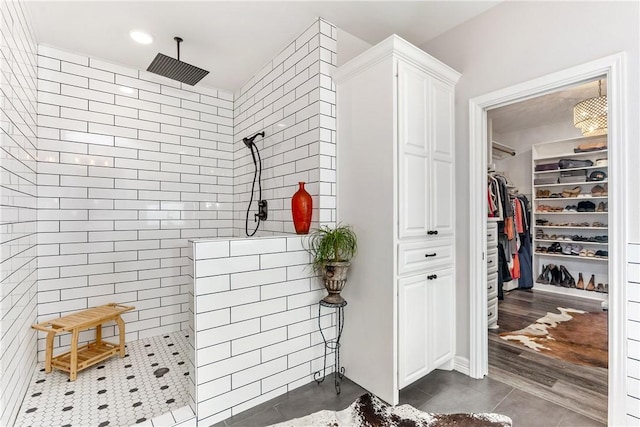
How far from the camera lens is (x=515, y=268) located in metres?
4.38

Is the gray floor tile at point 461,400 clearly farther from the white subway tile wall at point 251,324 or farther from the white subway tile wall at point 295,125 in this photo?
the white subway tile wall at point 295,125

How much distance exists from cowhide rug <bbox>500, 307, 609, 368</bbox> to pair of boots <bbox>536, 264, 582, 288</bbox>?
0.96 meters

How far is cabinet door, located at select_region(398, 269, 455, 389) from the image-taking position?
191 centimetres

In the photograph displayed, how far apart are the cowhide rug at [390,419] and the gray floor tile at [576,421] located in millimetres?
328

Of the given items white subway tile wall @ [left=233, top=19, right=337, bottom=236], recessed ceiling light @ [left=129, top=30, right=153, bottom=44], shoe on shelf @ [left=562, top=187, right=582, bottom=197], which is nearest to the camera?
white subway tile wall @ [left=233, top=19, right=337, bottom=236]

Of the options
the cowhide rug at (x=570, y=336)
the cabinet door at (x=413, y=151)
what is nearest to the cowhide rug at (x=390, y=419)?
the cabinet door at (x=413, y=151)

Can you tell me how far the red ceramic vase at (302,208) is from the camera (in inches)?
83.0

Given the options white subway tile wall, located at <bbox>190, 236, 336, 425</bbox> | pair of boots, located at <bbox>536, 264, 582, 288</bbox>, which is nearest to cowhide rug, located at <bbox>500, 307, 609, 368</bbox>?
pair of boots, located at <bbox>536, 264, 582, 288</bbox>

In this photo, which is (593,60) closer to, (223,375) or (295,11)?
(295,11)

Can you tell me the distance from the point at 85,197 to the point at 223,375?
200 cm

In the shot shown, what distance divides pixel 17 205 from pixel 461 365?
125 inches

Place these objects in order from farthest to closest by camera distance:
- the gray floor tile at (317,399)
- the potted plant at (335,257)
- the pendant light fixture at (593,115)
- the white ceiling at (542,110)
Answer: the white ceiling at (542,110) < the pendant light fixture at (593,115) < the potted plant at (335,257) < the gray floor tile at (317,399)

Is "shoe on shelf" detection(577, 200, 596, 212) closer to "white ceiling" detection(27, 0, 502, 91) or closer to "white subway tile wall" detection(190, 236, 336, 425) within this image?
"white ceiling" detection(27, 0, 502, 91)

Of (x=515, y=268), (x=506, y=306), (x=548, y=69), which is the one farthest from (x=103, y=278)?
(x=515, y=268)
